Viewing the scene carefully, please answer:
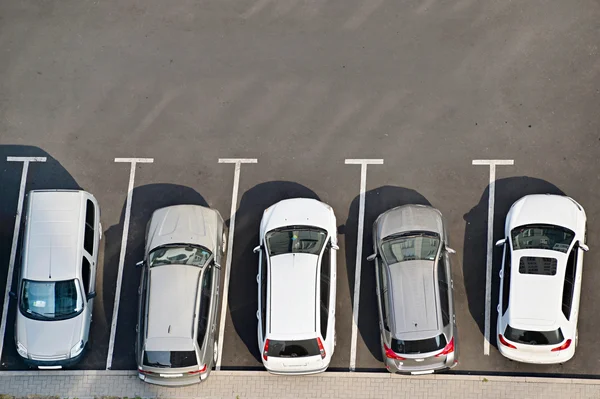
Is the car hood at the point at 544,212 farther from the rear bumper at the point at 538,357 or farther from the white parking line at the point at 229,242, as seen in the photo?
the white parking line at the point at 229,242

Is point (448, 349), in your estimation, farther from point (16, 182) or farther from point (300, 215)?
point (16, 182)

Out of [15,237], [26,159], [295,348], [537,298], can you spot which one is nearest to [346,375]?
[295,348]

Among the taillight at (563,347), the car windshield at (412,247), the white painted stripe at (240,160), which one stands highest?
the white painted stripe at (240,160)

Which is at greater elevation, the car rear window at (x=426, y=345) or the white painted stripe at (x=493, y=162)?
the white painted stripe at (x=493, y=162)

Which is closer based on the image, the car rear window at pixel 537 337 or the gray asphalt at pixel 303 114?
the car rear window at pixel 537 337

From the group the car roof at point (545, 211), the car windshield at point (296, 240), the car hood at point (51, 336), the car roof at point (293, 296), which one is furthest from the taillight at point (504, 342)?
the car hood at point (51, 336)

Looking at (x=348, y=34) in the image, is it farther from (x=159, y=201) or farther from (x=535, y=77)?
(x=159, y=201)

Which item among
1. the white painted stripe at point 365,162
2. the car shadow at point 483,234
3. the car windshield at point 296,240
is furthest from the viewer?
the white painted stripe at point 365,162
